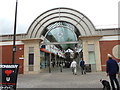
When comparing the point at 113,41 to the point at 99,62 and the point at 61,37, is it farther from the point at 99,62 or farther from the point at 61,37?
the point at 61,37

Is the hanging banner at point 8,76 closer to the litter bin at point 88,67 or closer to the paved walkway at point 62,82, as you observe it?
the paved walkway at point 62,82

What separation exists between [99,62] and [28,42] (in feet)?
32.5

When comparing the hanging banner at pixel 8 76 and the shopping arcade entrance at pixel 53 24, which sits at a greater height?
the shopping arcade entrance at pixel 53 24

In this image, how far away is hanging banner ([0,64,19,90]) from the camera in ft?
17.0

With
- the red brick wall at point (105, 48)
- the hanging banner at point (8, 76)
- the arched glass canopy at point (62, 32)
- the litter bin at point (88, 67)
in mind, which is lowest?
the litter bin at point (88, 67)

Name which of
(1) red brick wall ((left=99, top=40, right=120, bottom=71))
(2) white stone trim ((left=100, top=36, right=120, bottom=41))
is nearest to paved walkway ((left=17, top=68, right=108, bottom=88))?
(1) red brick wall ((left=99, top=40, right=120, bottom=71))

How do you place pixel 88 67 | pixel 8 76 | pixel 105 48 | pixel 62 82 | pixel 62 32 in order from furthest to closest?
pixel 62 32 → pixel 105 48 → pixel 88 67 → pixel 62 82 → pixel 8 76

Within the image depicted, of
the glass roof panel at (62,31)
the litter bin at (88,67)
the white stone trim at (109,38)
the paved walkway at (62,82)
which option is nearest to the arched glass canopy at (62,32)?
the glass roof panel at (62,31)

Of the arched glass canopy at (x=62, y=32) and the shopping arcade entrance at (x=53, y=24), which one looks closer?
the shopping arcade entrance at (x=53, y=24)

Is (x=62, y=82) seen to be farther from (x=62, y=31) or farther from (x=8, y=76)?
(x=62, y=31)

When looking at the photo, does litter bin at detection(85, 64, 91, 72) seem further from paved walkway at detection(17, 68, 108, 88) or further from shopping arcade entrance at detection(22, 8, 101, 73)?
paved walkway at detection(17, 68, 108, 88)

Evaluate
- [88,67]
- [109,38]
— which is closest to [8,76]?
[88,67]

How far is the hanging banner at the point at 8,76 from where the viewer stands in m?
5.19

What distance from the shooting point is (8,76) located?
5.29 meters
